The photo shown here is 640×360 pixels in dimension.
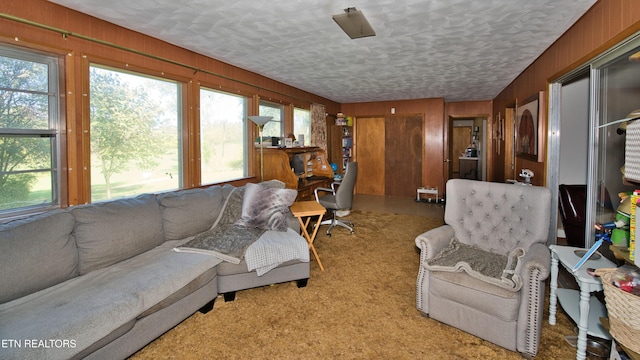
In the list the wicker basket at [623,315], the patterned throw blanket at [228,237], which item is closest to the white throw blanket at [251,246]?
the patterned throw blanket at [228,237]

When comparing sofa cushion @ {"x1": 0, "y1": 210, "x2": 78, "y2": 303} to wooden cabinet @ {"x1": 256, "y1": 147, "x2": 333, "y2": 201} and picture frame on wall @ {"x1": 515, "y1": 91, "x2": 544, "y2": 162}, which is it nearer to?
wooden cabinet @ {"x1": 256, "y1": 147, "x2": 333, "y2": 201}

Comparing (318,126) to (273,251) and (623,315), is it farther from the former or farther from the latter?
(623,315)

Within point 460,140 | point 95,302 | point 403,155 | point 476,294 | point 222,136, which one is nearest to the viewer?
point 95,302

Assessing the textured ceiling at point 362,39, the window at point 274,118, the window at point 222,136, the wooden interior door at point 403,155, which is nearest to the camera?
the textured ceiling at point 362,39

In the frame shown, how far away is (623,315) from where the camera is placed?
146 cm

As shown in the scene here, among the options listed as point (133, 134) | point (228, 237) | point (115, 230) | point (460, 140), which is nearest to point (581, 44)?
point (228, 237)

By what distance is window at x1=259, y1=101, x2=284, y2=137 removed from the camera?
5.09m

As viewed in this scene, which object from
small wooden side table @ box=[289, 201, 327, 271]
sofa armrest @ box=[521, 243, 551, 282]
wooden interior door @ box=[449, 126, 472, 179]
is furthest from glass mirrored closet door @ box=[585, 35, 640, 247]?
wooden interior door @ box=[449, 126, 472, 179]

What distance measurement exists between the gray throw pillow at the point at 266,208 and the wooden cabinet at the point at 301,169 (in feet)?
4.70

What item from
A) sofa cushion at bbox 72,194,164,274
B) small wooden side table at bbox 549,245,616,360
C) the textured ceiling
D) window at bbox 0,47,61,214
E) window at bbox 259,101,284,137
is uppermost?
the textured ceiling

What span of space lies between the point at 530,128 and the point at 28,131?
4963mm

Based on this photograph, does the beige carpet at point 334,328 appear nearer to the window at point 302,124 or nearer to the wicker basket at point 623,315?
the wicker basket at point 623,315

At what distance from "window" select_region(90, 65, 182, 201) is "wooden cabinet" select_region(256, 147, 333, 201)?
142 cm

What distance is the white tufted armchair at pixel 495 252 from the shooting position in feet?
6.26
